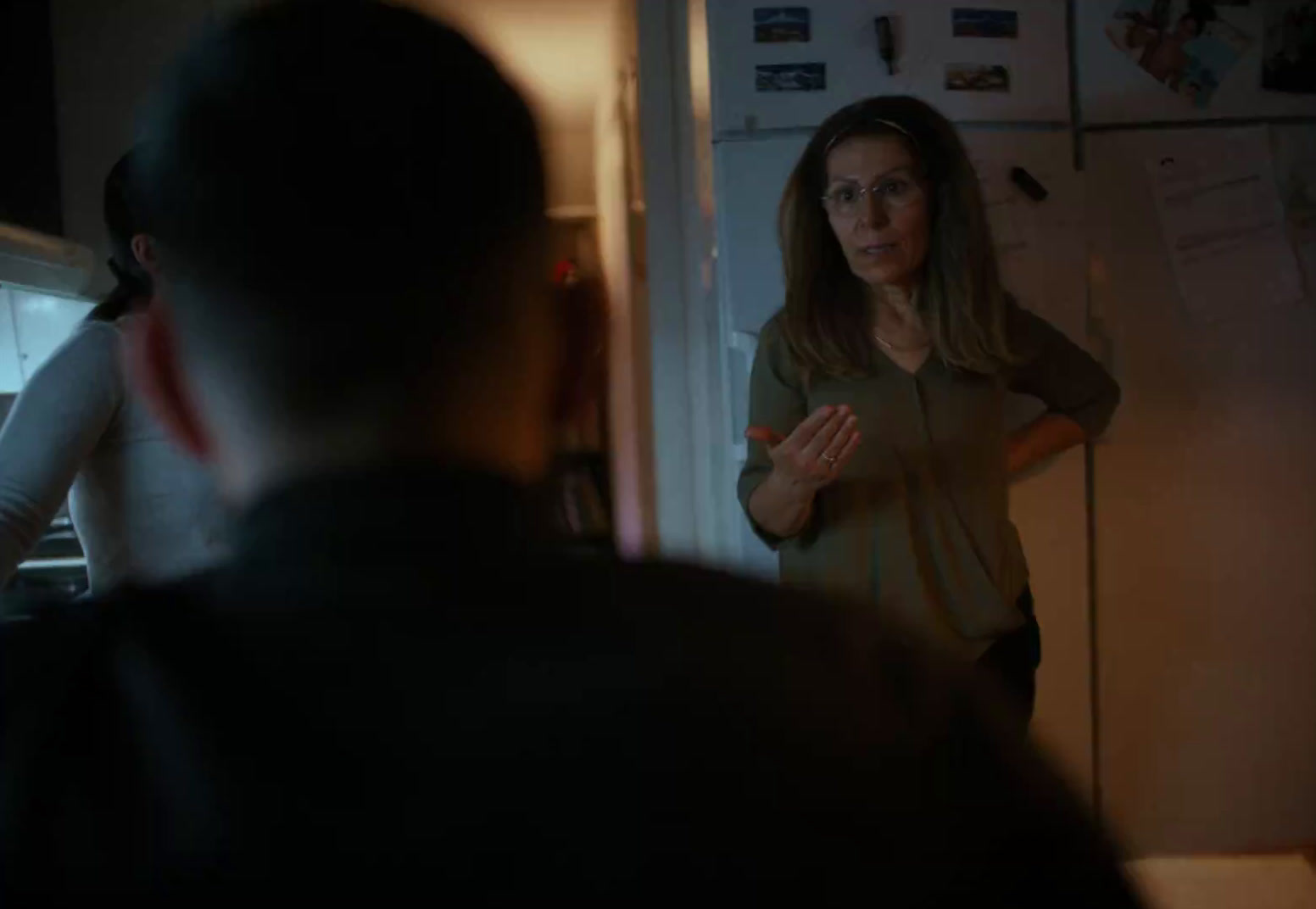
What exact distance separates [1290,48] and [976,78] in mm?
557

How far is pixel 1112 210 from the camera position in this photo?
173cm

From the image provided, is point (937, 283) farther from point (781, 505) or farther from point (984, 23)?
point (984, 23)

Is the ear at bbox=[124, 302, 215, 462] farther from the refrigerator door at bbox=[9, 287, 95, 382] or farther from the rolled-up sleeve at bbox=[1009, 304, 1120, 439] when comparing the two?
the refrigerator door at bbox=[9, 287, 95, 382]

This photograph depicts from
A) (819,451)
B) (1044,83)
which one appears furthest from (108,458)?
(1044,83)

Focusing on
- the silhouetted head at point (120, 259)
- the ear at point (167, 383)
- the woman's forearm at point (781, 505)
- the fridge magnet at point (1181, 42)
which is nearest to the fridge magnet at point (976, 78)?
the fridge magnet at point (1181, 42)

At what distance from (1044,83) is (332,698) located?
1.68m

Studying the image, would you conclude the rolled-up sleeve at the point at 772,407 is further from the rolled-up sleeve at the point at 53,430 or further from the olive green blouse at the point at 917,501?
the rolled-up sleeve at the point at 53,430

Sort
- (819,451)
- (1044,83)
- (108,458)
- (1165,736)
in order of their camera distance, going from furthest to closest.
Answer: (1165,736), (1044,83), (819,451), (108,458)

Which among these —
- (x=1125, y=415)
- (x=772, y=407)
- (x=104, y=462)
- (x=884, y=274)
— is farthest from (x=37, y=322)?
(x=1125, y=415)

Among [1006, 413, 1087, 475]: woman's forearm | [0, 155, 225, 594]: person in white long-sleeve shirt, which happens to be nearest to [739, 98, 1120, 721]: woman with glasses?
[1006, 413, 1087, 475]: woman's forearm

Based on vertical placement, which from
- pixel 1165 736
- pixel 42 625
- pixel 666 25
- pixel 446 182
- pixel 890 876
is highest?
pixel 666 25

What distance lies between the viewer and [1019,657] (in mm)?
1409

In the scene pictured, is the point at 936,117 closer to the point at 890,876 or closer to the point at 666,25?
the point at 666,25

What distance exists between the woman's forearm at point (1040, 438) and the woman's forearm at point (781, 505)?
0.41 metres
